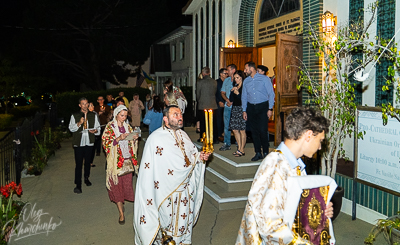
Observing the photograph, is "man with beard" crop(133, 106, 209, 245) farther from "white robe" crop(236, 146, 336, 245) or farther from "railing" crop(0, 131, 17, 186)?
"railing" crop(0, 131, 17, 186)

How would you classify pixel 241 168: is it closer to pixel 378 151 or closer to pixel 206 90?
pixel 206 90

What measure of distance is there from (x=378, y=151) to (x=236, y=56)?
7626 millimetres

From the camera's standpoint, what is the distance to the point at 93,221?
7.02 meters

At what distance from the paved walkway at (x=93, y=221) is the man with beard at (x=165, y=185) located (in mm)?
1009

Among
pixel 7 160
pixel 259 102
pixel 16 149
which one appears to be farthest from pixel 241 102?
pixel 16 149

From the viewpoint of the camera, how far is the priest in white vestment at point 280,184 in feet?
8.20

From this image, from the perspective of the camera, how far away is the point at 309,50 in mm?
9383

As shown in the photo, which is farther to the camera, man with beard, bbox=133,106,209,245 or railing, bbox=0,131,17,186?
railing, bbox=0,131,17,186

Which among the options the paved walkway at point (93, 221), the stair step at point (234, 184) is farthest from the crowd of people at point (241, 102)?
the paved walkway at point (93, 221)

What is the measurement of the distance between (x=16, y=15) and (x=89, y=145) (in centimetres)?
4605

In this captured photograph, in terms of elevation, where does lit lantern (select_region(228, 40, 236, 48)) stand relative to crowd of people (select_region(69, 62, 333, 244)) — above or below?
above

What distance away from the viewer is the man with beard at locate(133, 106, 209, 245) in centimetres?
506

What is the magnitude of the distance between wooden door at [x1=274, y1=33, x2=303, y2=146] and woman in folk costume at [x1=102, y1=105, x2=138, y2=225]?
3.82 metres

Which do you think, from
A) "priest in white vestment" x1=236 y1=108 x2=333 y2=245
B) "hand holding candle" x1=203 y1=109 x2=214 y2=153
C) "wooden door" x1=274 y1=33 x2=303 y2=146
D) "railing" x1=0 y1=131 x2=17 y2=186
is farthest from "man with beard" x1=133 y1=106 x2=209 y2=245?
"wooden door" x1=274 y1=33 x2=303 y2=146
